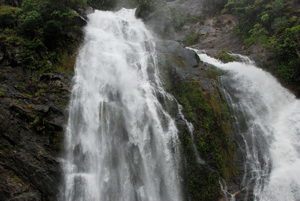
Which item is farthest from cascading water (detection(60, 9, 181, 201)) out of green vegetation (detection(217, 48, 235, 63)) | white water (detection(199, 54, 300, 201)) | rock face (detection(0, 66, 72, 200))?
green vegetation (detection(217, 48, 235, 63))

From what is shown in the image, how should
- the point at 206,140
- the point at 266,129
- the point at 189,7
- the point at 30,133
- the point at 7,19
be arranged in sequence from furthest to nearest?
the point at 189,7 → the point at 266,129 → the point at 7,19 → the point at 206,140 → the point at 30,133

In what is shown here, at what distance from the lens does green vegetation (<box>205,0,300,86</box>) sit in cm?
1421

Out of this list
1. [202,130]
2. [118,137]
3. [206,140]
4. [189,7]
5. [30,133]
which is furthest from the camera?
[189,7]

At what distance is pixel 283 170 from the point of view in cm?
930

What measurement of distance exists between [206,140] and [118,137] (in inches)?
202

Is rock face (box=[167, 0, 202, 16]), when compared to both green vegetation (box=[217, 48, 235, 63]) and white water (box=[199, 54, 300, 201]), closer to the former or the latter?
green vegetation (box=[217, 48, 235, 63])

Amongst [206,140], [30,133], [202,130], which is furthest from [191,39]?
[30,133]

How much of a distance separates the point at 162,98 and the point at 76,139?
18.4 ft

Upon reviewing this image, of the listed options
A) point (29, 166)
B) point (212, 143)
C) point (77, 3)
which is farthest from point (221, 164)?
point (77, 3)

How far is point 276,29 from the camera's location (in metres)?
15.9

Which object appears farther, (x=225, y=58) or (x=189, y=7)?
(x=189, y=7)

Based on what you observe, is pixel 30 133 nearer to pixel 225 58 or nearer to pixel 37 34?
pixel 37 34

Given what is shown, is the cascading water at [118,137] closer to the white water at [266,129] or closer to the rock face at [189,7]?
the white water at [266,129]

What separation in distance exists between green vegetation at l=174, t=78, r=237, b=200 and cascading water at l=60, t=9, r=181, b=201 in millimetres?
860
